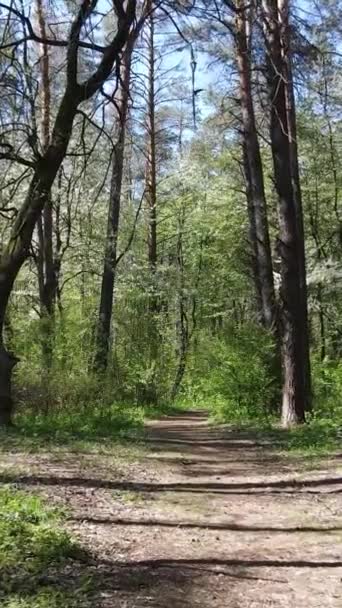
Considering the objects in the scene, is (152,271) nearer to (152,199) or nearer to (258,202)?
(152,199)

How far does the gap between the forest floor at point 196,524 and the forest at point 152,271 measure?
0.15ft

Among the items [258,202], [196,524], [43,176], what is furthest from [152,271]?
[196,524]

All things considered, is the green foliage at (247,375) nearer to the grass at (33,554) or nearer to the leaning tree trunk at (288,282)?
the leaning tree trunk at (288,282)

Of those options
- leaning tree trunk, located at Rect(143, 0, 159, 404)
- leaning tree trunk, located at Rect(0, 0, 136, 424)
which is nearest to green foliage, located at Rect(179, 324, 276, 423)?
leaning tree trunk, located at Rect(0, 0, 136, 424)

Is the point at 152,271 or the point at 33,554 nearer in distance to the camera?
the point at 33,554

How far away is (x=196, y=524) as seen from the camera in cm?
505

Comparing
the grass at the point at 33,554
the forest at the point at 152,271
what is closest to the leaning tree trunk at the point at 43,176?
the forest at the point at 152,271

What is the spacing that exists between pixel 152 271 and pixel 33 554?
58.6 ft

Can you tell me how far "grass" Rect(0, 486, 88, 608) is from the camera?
10.7 ft

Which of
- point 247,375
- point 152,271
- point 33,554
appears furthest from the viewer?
point 152,271

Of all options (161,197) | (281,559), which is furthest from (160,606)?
(161,197)

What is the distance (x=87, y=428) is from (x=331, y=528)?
575 centimetres

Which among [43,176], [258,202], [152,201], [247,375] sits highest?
[152,201]

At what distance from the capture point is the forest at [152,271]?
5930mm
